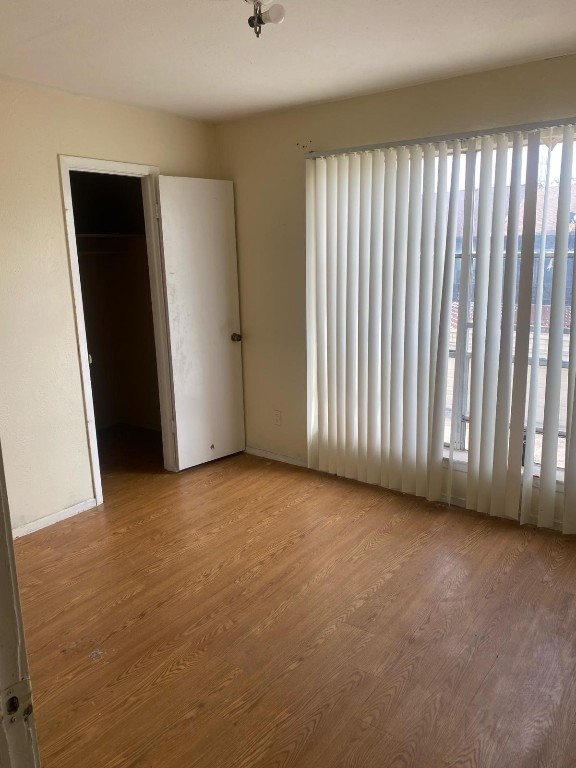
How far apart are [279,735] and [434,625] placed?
33.6 inches

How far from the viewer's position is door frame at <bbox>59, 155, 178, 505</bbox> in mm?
3401

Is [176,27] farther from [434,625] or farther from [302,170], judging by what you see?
[434,625]

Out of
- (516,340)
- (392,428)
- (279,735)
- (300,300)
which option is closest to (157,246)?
(300,300)

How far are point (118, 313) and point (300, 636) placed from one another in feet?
12.1

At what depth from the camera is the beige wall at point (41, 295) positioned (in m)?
3.12

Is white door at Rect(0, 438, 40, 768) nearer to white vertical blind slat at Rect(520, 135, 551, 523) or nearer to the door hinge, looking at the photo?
the door hinge

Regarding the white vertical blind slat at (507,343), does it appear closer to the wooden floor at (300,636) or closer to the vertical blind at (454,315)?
the vertical blind at (454,315)

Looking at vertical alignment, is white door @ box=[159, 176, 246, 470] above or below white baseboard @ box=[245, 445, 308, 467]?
above

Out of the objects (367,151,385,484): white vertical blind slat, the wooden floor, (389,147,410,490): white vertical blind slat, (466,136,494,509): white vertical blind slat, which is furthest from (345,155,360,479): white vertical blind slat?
(466,136,494,509): white vertical blind slat

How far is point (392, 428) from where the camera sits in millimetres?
3701

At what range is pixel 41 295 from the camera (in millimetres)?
3283

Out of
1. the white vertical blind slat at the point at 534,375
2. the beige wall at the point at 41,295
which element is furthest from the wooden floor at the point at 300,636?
the beige wall at the point at 41,295

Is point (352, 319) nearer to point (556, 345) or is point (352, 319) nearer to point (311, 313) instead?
point (311, 313)

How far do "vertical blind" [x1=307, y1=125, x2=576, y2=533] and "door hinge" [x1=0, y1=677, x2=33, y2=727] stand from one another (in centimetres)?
296
